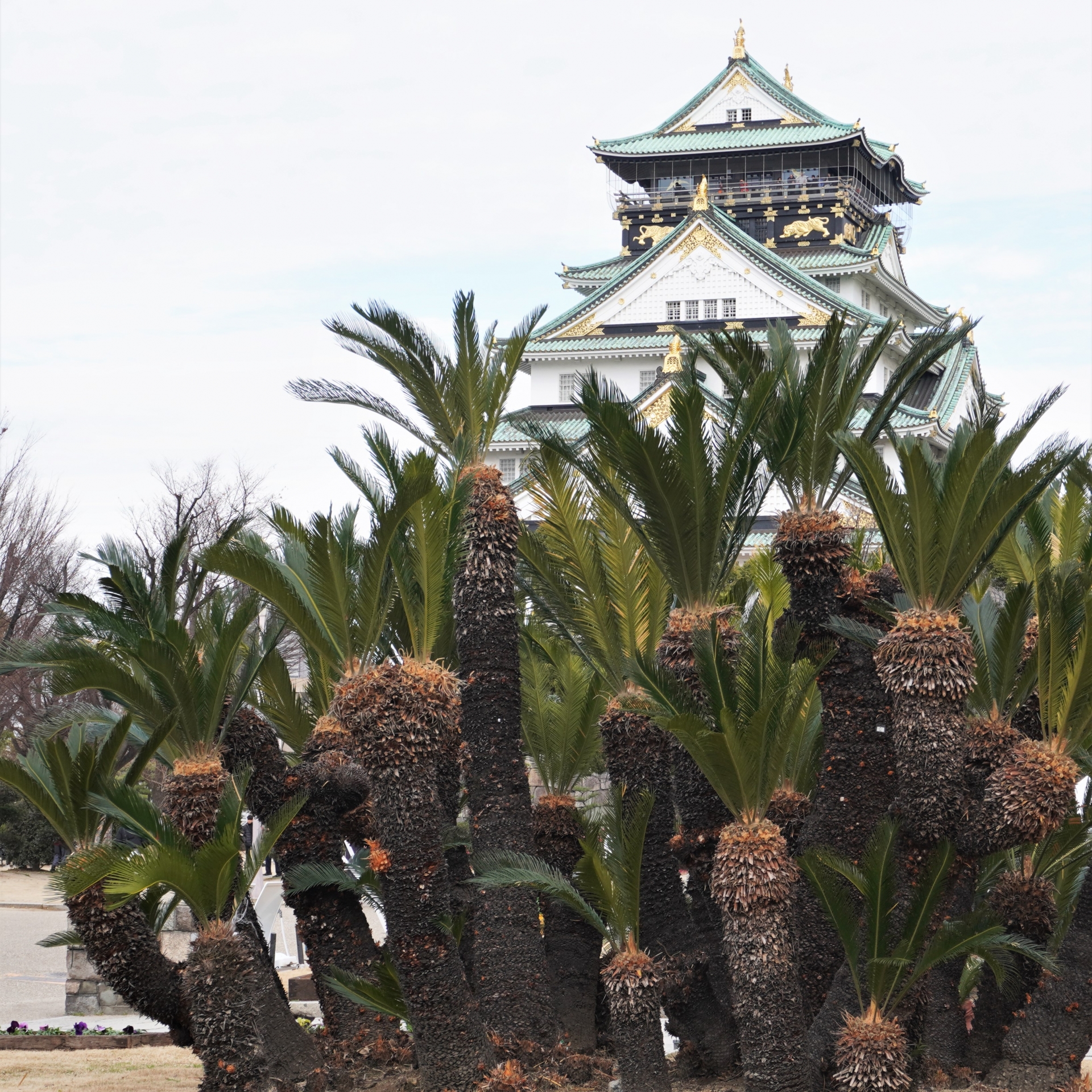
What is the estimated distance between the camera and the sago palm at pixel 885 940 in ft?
35.8

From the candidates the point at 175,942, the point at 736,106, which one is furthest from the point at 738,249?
the point at 175,942

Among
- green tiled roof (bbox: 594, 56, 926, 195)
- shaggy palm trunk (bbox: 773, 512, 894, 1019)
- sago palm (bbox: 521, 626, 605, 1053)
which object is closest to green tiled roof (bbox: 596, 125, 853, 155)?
green tiled roof (bbox: 594, 56, 926, 195)

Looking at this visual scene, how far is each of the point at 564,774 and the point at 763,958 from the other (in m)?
4.43

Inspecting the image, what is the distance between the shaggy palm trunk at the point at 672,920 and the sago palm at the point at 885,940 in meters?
1.73

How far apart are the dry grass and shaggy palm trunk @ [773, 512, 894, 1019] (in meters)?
6.06

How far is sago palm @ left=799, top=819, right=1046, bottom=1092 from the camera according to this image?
35.8 ft

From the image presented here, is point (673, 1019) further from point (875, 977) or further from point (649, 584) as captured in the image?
point (649, 584)

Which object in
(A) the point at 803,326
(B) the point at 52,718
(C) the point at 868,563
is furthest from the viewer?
(A) the point at 803,326

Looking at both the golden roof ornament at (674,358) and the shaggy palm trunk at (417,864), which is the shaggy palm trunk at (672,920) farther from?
the golden roof ornament at (674,358)

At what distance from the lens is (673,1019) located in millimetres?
13109

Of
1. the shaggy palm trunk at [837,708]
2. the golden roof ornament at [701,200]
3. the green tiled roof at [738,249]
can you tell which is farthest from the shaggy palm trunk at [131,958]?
the golden roof ornament at [701,200]

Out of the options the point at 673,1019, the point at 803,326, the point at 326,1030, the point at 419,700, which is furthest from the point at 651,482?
the point at 803,326

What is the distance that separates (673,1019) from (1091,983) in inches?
136

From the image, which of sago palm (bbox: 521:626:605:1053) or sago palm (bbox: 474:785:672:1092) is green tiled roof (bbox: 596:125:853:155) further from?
sago palm (bbox: 474:785:672:1092)
